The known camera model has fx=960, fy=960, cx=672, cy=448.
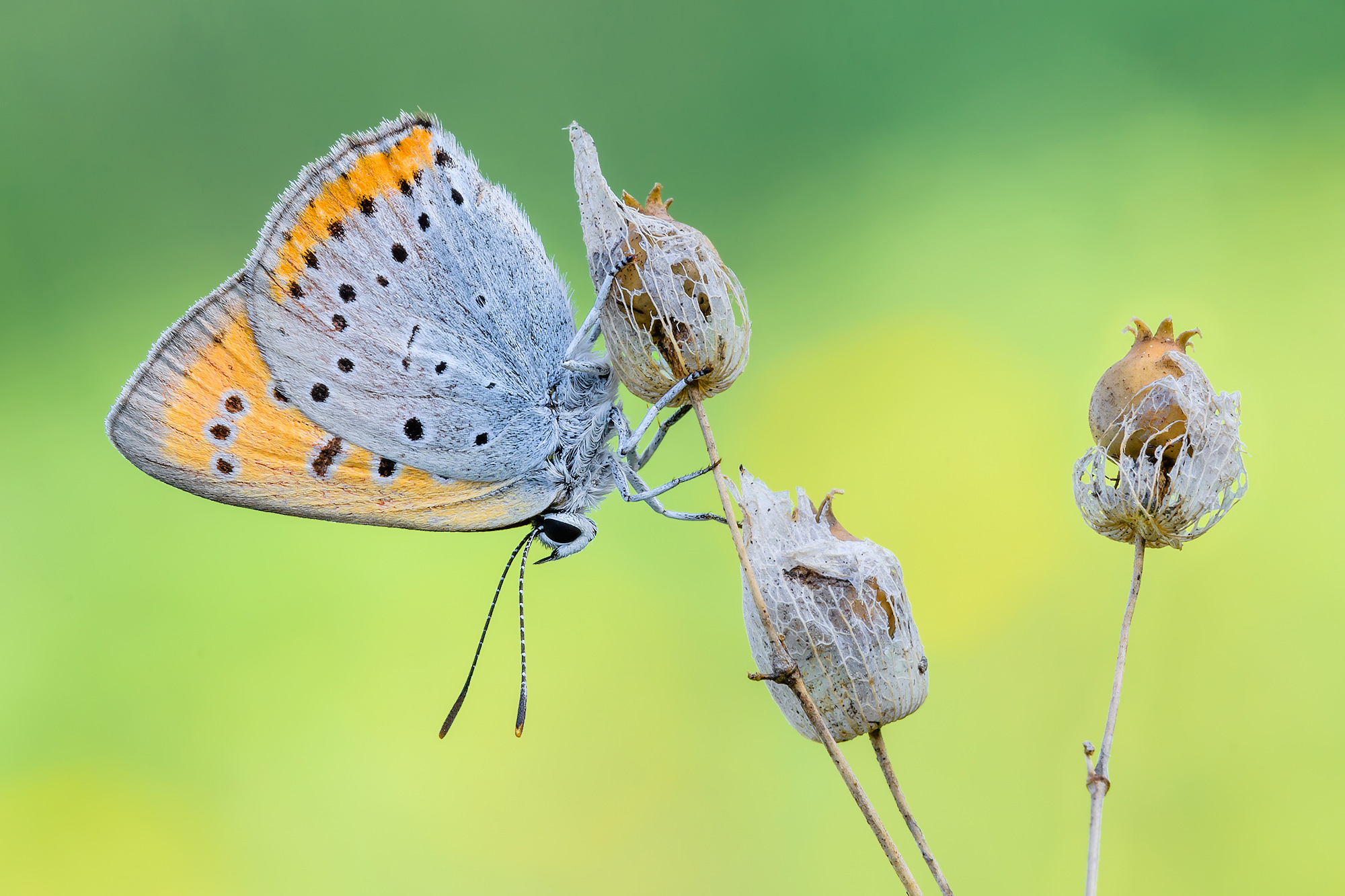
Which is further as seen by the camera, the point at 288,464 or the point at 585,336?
the point at 288,464

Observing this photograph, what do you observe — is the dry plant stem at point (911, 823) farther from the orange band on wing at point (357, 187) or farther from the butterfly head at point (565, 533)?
the orange band on wing at point (357, 187)

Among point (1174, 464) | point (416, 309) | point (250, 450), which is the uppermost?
point (416, 309)

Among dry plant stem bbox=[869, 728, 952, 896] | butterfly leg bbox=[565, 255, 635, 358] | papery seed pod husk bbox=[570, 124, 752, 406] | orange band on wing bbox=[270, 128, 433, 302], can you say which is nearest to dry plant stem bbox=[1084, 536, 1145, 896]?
dry plant stem bbox=[869, 728, 952, 896]

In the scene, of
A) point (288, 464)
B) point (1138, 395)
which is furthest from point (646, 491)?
point (1138, 395)

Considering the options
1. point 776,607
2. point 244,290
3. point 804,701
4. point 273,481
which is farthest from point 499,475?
point 804,701

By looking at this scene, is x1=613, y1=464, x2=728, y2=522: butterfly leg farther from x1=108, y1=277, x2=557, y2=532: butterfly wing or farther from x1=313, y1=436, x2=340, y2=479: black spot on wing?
x1=313, y1=436, x2=340, y2=479: black spot on wing

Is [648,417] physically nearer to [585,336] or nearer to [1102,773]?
[585,336]
